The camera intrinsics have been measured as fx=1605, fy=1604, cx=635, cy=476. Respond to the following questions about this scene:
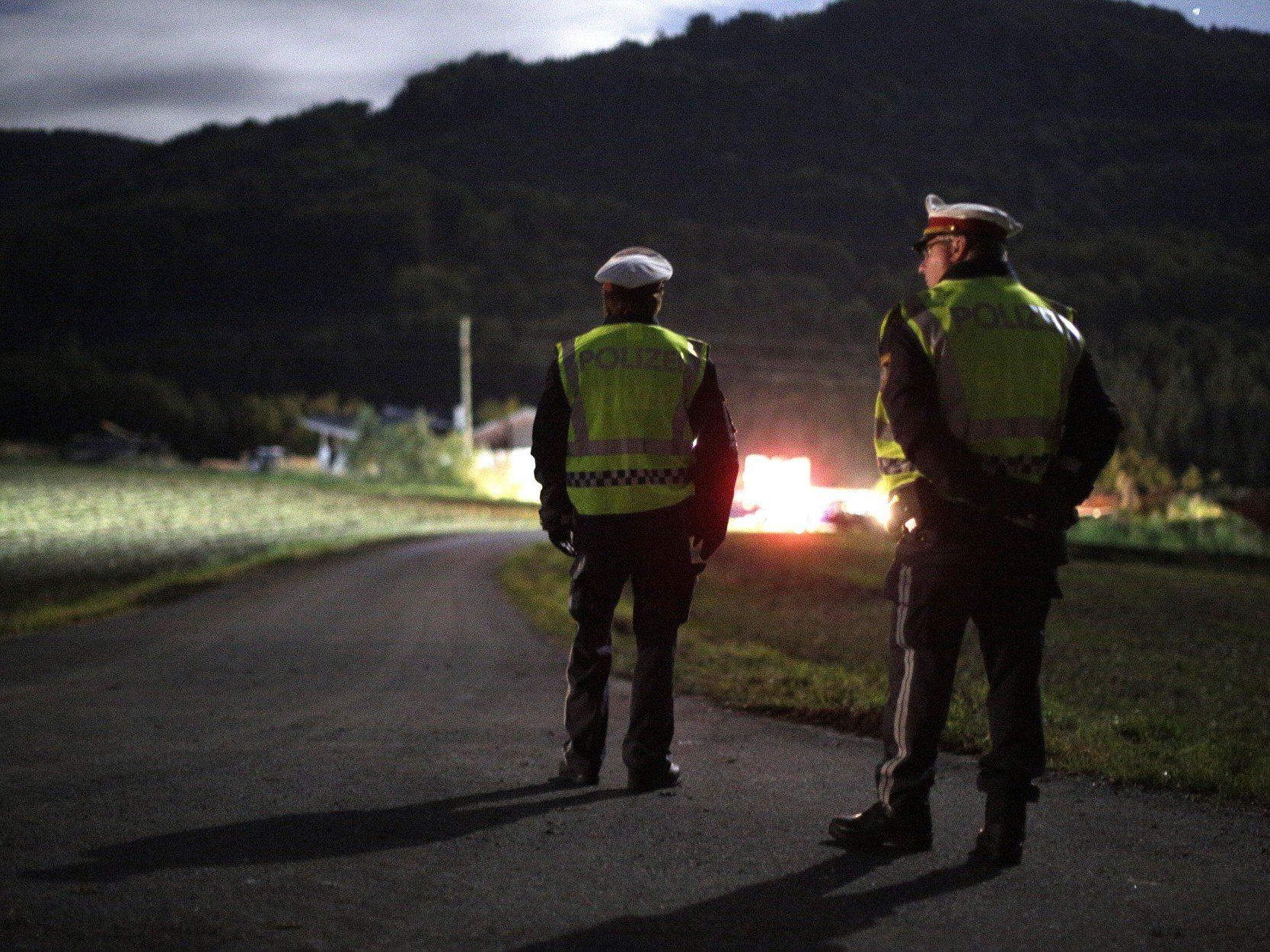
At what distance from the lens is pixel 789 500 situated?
5372 cm

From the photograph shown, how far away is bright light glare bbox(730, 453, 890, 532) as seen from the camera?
4688cm

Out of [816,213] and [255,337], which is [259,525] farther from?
[816,213]

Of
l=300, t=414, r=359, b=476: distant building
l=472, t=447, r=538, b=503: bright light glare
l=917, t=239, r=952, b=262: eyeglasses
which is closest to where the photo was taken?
l=917, t=239, r=952, b=262: eyeglasses

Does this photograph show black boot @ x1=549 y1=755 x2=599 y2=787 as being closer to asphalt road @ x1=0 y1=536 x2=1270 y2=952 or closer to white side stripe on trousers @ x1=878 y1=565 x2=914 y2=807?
asphalt road @ x1=0 y1=536 x2=1270 y2=952

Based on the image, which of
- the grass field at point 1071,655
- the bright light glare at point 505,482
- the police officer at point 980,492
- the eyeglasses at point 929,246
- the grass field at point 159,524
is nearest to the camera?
the police officer at point 980,492

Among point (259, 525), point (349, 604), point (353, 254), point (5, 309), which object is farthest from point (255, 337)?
point (349, 604)

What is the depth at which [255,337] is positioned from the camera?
433 ft

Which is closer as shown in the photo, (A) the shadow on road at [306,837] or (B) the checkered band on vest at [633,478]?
(A) the shadow on road at [306,837]

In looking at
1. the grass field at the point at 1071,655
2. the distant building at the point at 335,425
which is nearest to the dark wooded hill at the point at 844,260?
the distant building at the point at 335,425

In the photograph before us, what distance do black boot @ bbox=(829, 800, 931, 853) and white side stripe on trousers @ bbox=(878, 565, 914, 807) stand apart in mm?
69

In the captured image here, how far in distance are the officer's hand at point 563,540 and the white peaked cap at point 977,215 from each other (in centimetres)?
203

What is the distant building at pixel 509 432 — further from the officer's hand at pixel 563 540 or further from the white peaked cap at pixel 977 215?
the white peaked cap at pixel 977 215

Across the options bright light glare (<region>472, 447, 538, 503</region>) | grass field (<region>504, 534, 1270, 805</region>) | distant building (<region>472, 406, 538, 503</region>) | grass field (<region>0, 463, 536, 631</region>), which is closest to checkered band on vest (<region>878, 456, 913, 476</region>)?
grass field (<region>504, 534, 1270, 805</region>)

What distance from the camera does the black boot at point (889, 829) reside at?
5.22m
